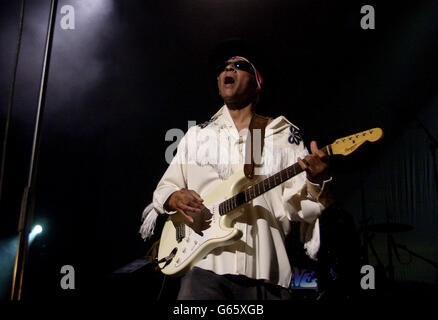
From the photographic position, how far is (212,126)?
2344 millimetres

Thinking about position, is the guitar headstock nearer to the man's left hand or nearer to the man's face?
the man's left hand

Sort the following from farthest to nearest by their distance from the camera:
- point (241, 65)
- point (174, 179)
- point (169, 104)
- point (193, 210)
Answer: point (169, 104)
point (241, 65)
point (174, 179)
point (193, 210)

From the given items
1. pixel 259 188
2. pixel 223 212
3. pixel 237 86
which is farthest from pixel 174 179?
pixel 237 86

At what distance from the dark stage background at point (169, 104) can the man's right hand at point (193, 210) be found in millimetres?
624

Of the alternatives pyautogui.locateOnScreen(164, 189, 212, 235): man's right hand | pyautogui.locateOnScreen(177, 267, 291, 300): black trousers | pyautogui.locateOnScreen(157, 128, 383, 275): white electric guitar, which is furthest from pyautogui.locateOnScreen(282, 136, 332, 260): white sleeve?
pyautogui.locateOnScreen(164, 189, 212, 235): man's right hand

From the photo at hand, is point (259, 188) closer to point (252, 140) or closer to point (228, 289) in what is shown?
point (252, 140)

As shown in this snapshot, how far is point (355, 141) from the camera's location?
1.74m

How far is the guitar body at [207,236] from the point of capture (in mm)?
1864

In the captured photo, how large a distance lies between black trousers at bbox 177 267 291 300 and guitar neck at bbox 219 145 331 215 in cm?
34

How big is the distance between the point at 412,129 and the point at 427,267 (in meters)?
0.98

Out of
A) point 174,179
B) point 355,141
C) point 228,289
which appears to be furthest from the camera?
point 174,179

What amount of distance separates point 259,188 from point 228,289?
535mm

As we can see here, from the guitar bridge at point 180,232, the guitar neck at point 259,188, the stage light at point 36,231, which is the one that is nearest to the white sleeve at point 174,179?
the guitar bridge at point 180,232
